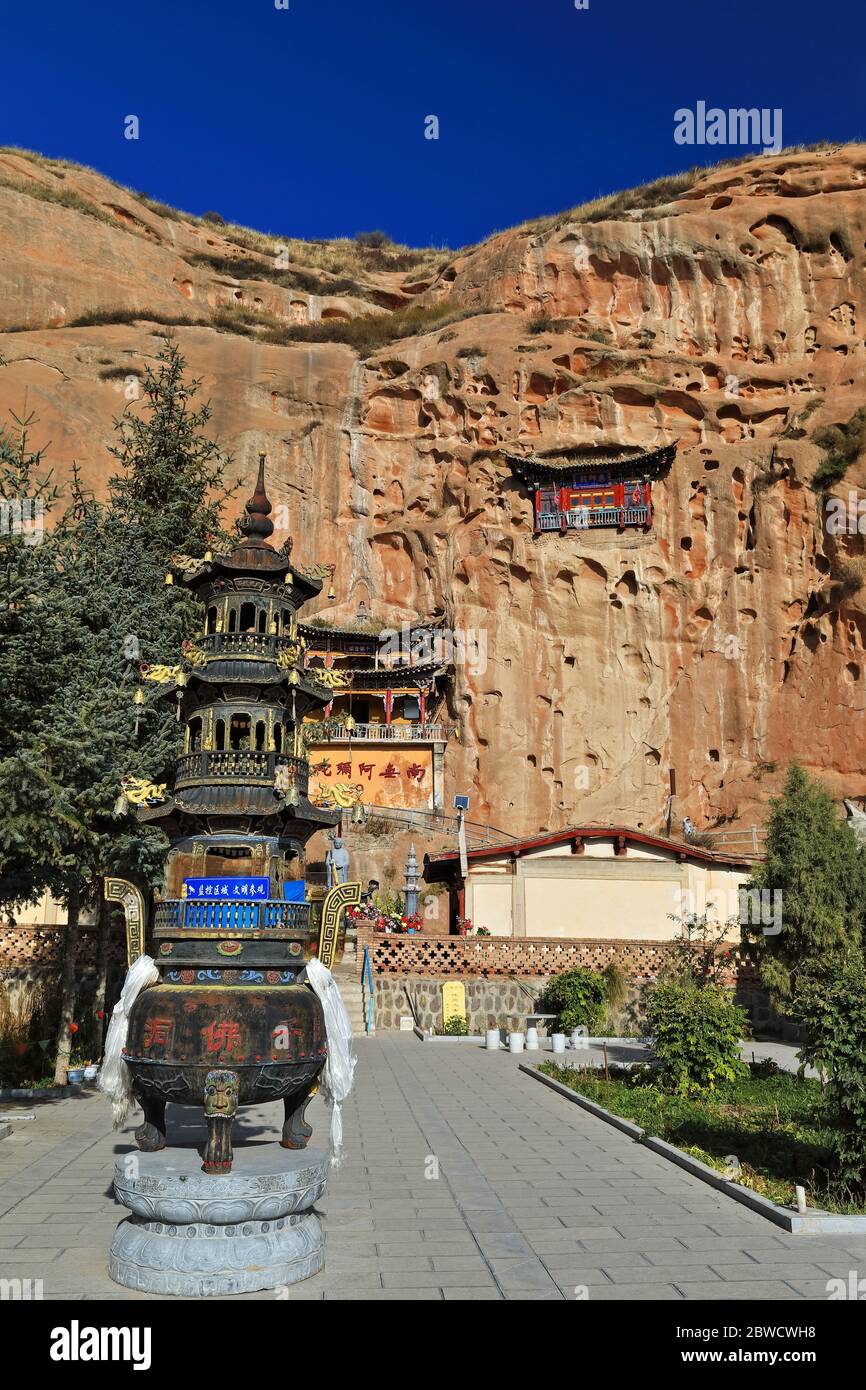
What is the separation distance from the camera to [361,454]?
4759cm

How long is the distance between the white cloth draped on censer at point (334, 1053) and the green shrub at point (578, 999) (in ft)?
49.0

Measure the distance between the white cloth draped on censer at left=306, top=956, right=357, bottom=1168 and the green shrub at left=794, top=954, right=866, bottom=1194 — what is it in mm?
3942

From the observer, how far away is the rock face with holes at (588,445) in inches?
1574

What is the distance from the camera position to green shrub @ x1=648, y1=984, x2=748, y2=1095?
14375mm

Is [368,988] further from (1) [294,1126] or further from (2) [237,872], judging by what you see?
(1) [294,1126]

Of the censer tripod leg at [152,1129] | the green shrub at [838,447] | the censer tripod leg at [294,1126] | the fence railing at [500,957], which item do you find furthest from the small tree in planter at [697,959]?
the green shrub at [838,447]

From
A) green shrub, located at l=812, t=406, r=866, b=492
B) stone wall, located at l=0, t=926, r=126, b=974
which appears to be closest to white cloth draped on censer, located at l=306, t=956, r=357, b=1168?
stone wall, located at l=0, t=926, r=126, b=974

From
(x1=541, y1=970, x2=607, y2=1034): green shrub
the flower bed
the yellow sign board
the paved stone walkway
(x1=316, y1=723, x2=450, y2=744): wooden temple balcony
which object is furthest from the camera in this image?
(x1=316, y1=723, x2=450, y2=744): wooden temple balcony

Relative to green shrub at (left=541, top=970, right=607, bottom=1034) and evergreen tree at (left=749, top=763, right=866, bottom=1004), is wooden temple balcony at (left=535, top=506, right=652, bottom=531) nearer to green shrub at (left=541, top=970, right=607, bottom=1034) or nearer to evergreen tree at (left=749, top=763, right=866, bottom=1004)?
evergreen tree at (left=749, top=763, right=866, bottom=1004)

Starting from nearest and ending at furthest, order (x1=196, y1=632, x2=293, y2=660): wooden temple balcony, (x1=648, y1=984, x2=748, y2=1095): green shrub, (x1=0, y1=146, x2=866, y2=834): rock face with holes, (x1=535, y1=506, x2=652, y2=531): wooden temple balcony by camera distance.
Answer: (x1=196, y1=632, x2=293, y2=660): wooden temple balcony, (x1=648, y1=984, x2=748, y2=1095): green shrub, (x1=0, y1=146, x2=866, y2=834): rock face with holes, (x1=535, y1=506, x2=652, y2=531): wooden temple balcony

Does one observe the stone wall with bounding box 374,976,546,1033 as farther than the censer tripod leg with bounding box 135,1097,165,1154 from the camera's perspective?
Yes

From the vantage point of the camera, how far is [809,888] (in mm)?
Result: 21328

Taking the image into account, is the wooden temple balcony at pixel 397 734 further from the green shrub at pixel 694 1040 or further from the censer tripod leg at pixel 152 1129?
the censer tripod leg at pixel 152 1129
